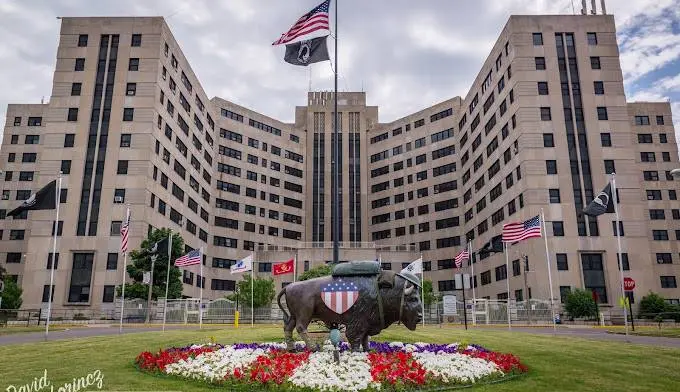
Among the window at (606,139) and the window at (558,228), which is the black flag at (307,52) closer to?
the window at (558,228)

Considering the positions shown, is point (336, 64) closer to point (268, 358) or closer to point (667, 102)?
point (268, 358)

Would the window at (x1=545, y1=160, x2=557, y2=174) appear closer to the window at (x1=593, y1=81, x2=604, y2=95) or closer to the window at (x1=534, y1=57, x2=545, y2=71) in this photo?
the window at (x1=593, y1=81, x2=604, y2=95)

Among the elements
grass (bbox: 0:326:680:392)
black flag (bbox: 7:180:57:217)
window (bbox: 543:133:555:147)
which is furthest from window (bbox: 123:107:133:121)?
window (bbox: 543:133:555:147)

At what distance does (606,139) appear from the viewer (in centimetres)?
6475

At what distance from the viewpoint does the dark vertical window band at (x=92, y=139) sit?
61769 mm

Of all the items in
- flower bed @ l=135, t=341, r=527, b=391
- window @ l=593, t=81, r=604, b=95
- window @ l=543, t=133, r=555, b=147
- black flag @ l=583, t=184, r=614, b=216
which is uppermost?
window @ l=593, t=81, r=604, b=95

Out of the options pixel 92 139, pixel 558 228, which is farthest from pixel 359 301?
pixel 92 139

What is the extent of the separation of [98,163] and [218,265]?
30650mm

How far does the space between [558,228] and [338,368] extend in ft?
183

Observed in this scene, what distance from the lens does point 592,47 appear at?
67.6 m

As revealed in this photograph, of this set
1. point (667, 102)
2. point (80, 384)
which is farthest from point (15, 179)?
point (667, 102)

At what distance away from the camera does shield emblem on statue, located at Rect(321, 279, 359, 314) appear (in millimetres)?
13773

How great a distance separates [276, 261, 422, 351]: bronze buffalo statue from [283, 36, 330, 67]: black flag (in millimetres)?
13976

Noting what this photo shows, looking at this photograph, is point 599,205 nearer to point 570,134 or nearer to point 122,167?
point 570,134
